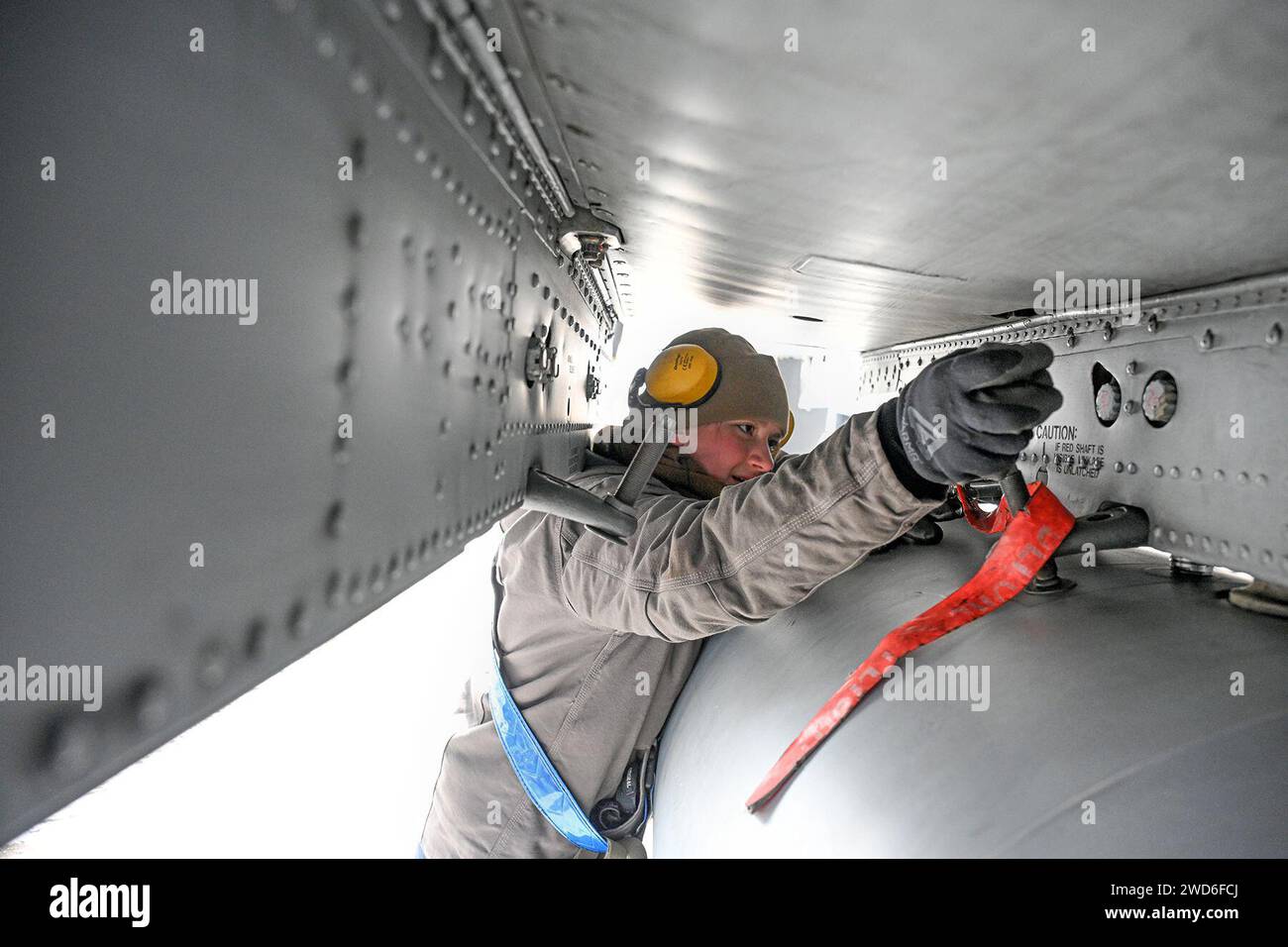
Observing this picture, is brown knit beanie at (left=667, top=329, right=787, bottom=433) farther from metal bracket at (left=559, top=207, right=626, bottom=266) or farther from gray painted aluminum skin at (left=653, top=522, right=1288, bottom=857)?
gray painted aluminum skin at (left=653, top=522, right=1288, bottom=857)

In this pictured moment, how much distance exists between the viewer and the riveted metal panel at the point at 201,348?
366 millimetres

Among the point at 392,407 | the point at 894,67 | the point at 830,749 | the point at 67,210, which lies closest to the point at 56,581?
the point at 67,210

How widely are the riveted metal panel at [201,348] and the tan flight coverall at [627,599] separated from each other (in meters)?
0.63

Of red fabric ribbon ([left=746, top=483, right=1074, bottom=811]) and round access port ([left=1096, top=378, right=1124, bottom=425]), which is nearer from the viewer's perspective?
red fabric ribbon ([left=746, top=483, right=1074, bottom=811])

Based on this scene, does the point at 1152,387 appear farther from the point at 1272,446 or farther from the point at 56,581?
the point at 56,581

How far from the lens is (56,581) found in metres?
0.39

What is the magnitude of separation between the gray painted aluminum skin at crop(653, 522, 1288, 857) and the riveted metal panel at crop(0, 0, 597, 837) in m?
0.82

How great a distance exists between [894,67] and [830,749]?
1.05 metres

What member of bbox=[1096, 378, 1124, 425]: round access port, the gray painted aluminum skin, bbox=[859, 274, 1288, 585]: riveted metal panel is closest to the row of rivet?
bbox=[859, 274, 1288, 585]: riveted metal panel

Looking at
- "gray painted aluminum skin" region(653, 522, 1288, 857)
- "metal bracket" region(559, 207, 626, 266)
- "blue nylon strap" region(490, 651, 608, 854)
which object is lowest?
"blue nylon strap" region(490, 651, 608, 854)

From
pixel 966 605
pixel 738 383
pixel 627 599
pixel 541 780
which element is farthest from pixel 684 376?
pixel 541 780

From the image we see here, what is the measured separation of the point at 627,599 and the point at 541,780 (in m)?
0.75

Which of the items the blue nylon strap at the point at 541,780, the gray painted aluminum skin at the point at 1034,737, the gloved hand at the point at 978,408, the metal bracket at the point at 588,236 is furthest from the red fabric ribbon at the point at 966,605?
the metal bracket at the point at 588,236

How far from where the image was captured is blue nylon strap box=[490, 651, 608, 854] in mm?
1865
